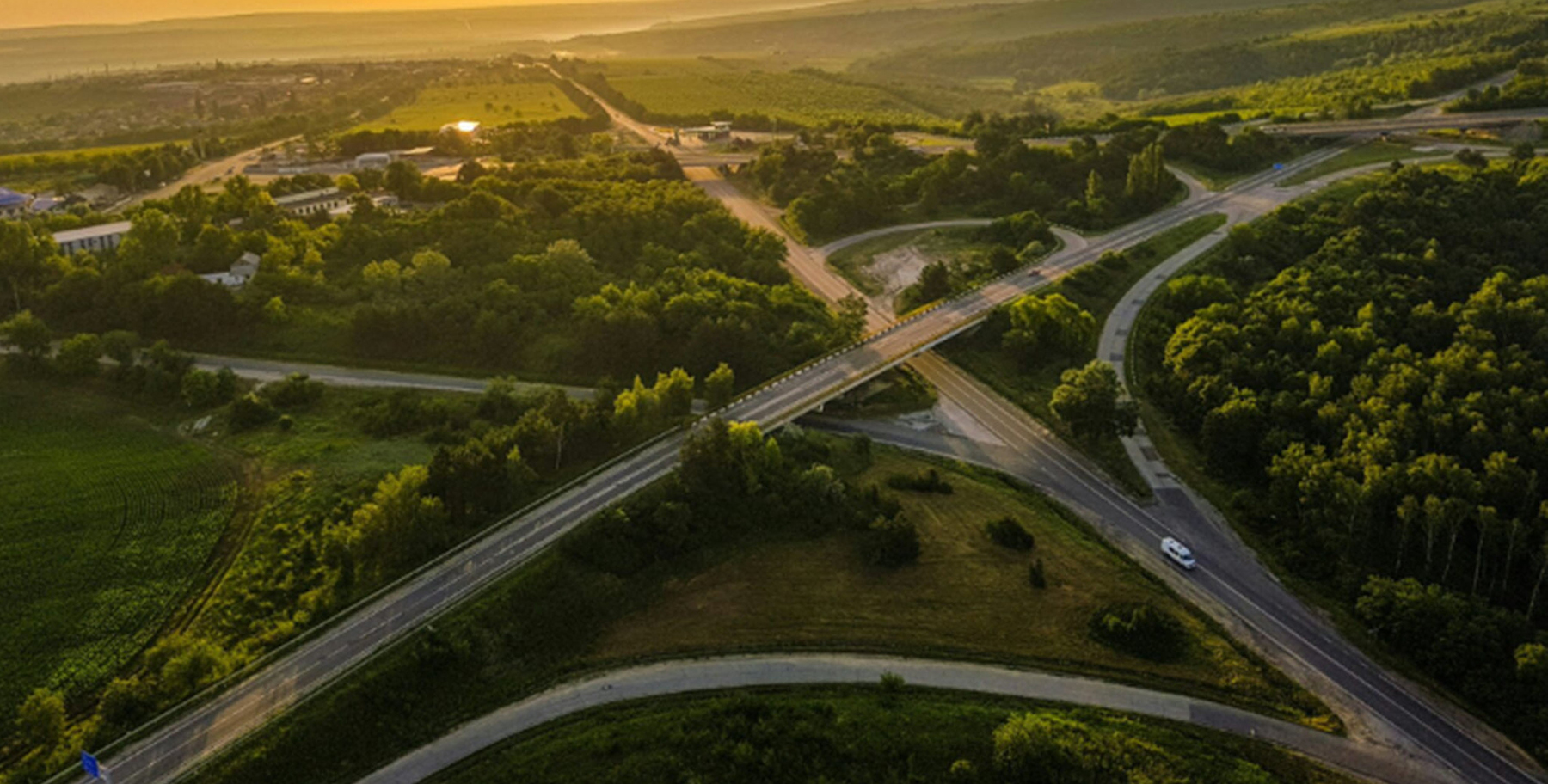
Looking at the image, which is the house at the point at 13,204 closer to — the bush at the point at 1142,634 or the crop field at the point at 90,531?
the crop field at the point at 90,531

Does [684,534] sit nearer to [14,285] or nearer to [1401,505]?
[1401,505]

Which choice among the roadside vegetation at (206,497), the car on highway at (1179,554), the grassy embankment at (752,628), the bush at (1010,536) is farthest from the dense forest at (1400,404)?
the roadside vegetation at (206,497)

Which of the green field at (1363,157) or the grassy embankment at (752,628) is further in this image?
the green field at (1363,157)

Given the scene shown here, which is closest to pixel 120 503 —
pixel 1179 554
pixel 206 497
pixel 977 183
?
pixel 206 497

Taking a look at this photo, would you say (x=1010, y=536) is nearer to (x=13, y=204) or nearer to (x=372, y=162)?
(x=372, y=162)

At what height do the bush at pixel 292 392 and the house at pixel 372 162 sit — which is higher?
the house at pixel 372 162

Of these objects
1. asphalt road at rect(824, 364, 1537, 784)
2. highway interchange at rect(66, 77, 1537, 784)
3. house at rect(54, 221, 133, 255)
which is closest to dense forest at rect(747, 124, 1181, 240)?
highway interchange at rect(66, 77, 1537, 784)

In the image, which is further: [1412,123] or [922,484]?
[1412,123]
